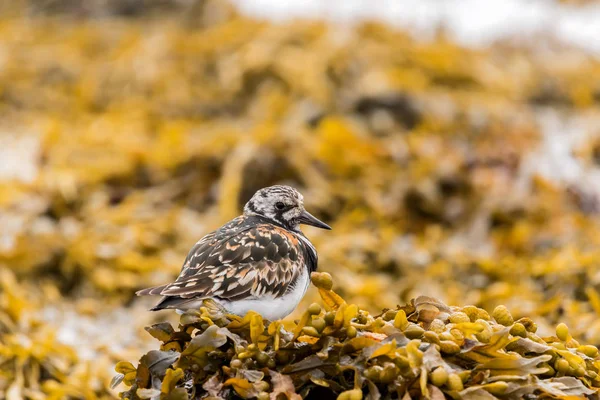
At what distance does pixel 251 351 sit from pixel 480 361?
2.01 feet

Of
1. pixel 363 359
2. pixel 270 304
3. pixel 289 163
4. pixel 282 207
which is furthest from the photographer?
pixel 289 163

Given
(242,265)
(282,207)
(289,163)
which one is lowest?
(242,265)

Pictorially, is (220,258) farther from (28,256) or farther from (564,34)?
(564,34)

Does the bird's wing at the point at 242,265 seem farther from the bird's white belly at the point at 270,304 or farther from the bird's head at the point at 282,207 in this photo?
the bird's head at the point at 282,207

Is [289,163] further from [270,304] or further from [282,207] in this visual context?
[270,304]

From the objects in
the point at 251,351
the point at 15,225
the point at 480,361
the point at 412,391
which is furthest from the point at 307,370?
the point at 15,225

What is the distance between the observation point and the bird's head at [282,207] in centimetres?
298

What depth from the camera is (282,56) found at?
23.0 ft

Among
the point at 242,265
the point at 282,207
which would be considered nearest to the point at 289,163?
the point at 282,207

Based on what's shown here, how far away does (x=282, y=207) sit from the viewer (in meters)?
2.99

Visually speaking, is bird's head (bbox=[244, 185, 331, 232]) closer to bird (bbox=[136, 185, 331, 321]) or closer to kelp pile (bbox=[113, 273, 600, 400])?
bird (bbox=[136, 185, 331, 321])

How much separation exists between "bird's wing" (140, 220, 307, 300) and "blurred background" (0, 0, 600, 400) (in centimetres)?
130

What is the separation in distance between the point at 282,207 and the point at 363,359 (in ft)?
3.44

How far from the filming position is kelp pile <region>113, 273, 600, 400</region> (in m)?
1.99
